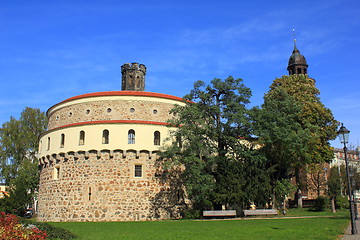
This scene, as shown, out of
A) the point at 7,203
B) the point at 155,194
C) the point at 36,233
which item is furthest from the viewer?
the point at 7,203

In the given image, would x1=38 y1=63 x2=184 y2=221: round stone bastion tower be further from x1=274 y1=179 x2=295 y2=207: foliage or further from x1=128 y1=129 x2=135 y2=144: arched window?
x1=274 y1=179 x2=295 y2=207: foliage

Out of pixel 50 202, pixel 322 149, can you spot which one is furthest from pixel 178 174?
pixel 322 149

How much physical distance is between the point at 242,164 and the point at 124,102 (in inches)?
457

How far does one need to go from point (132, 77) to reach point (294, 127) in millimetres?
18719

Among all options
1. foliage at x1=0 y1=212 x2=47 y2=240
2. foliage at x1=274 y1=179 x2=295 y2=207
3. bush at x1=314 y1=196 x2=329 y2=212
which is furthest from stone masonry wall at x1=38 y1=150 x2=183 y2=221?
foliage at x1=0 y1=212 x2=47 y2=240

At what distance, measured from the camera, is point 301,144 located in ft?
91.1

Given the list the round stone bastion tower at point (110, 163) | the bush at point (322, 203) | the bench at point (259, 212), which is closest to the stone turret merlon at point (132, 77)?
the round stone bastion tower at point (110, 163)

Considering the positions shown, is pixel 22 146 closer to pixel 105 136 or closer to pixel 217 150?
pixel 105 136

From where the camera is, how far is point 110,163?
2847cm

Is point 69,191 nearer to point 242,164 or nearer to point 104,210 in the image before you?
point 104,210

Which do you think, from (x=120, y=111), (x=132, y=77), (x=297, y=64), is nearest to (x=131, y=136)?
(x=120, y=111)

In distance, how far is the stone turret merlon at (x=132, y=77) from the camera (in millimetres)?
38844

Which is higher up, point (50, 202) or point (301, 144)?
point (301, 144)

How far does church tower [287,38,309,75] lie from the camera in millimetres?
55031
